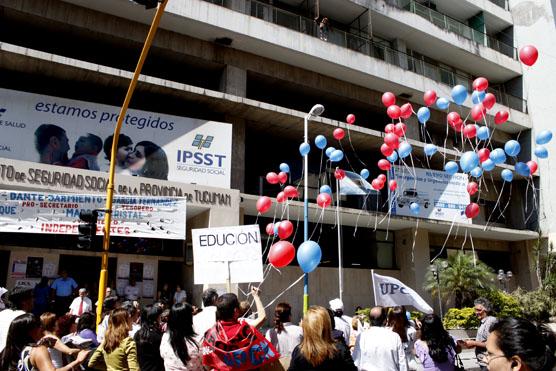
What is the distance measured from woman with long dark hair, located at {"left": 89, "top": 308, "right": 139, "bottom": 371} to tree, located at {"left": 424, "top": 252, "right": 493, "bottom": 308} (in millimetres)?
17776

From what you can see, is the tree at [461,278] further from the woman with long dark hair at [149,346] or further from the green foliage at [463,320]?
the woman with long dark hair at [149,346]

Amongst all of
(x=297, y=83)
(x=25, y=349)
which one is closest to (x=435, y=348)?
(x=25, y=349)

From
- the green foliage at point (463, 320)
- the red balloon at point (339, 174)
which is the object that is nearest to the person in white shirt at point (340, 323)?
the red balloon at point (339, 174)

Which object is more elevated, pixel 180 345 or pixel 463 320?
pixel 180 345

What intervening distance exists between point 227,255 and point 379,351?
5212 mm

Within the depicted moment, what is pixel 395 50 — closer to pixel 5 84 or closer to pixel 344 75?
pixel 344 75

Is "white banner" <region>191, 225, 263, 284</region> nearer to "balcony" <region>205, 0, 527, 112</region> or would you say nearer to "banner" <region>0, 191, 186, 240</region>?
"banner" <region>0, 191, 186, 240</region>

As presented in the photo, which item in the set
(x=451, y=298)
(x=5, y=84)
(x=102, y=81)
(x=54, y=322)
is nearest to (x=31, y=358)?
(x=54, y=322)

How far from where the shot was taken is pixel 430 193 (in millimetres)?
21750

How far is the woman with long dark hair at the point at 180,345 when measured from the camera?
165 inches

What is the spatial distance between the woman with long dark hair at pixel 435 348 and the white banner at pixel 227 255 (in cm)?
439

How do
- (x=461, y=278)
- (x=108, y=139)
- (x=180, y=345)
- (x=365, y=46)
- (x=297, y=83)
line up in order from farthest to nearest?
(x=365, y=46) → (x=297, y=83) → (x=461, y=278) → (x=108, y=139) → (x=180, y=345)

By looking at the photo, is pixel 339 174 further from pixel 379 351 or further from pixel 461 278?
pixel 379 351

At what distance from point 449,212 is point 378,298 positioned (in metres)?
16.0
